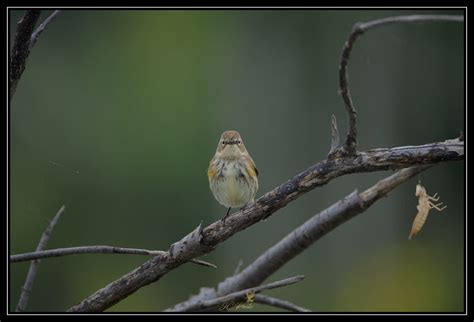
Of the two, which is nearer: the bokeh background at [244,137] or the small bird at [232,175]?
the small bird at [232,175]

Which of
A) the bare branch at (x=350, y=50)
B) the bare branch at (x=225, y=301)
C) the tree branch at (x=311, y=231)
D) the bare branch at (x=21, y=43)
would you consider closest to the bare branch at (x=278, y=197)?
the bare branch at (x=350, y=50)

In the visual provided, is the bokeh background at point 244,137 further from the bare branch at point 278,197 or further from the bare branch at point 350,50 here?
the bare branch at point 350,50

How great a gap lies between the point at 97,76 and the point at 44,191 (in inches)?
118

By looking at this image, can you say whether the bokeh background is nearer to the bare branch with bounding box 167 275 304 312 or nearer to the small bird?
the small bird

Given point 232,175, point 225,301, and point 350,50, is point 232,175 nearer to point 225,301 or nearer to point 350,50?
point 225,301

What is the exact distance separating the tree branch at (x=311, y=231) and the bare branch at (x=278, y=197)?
2.09 ft

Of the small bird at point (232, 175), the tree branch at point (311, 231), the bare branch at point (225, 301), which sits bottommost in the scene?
the bare branch at point (225, 301)

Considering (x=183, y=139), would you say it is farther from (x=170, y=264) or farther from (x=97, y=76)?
(x=170, y=264)

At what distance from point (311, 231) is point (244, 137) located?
5209mm

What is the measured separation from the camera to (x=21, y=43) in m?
3.96

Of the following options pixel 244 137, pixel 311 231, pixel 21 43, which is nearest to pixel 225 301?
pixel 311 231

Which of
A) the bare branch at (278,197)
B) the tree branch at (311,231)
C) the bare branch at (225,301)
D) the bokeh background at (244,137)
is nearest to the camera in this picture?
the bare branch at (278,197)

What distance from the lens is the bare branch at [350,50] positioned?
10.6 feet

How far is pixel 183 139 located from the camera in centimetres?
1147
